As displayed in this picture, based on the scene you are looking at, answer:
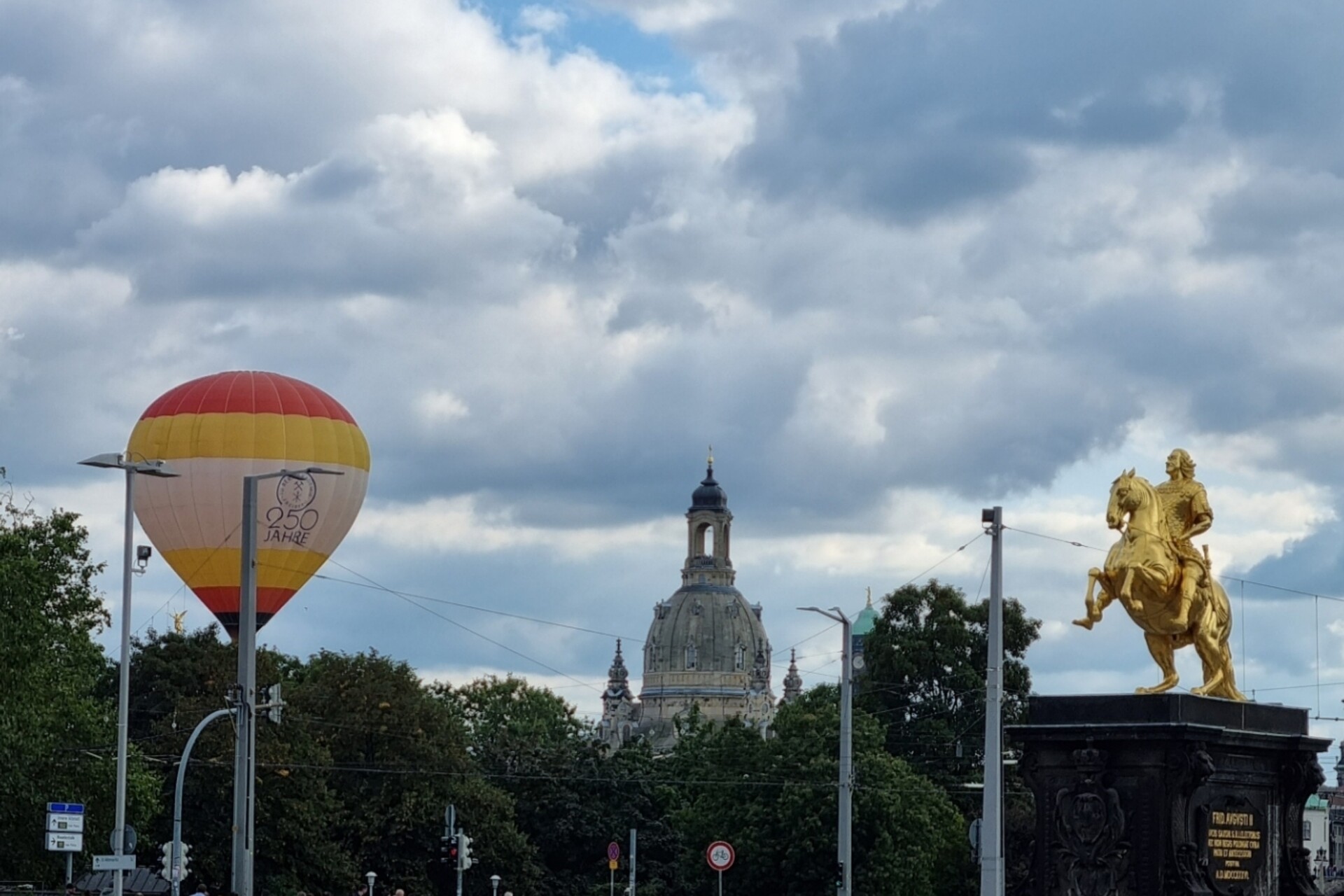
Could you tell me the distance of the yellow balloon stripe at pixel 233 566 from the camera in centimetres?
7044

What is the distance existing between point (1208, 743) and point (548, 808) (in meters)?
70.2

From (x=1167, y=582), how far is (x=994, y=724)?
923 cm

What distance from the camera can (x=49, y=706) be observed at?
5409 centimetres

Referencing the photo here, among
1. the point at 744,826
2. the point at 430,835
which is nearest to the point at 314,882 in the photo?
the point at 430,835

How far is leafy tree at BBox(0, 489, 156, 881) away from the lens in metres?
51.7

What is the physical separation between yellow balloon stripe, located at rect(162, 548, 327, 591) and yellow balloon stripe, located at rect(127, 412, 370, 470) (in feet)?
8.98

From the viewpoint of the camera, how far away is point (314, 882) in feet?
249

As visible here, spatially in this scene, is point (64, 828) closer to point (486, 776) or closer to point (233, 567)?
point (233, 567)

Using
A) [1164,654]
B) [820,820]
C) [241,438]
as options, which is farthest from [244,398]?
[1164,654]

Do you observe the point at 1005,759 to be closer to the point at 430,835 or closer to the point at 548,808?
the point at 430,835

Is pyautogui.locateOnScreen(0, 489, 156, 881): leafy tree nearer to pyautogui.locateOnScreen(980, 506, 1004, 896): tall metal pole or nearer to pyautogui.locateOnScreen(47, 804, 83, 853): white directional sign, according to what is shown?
pyautogui.locateOnScreen(47, 804, 83, 853): white directional sign

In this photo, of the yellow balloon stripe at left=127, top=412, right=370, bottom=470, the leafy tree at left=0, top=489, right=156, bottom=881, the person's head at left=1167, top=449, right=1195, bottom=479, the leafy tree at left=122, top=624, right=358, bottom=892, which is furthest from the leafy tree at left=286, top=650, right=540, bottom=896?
the person's head at left=1167, top=449, right=1195, bottom=479

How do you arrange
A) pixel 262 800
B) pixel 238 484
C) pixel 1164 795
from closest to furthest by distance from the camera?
pixel 1164 795 < pixel 238 484 < pixel 262 800

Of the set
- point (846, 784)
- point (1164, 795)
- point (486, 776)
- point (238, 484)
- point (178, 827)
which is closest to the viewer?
point (1164, 795)
